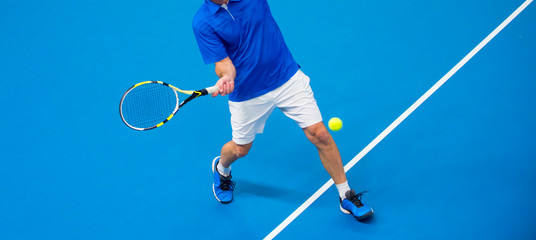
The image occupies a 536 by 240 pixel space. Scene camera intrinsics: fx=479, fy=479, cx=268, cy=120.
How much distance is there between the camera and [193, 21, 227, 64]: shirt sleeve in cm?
327

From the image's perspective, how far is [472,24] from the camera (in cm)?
559

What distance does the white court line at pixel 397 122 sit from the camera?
3.91 m

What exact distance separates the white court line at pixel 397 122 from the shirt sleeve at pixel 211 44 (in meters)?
1.48

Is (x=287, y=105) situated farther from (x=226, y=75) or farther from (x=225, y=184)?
(x=225, y=184)

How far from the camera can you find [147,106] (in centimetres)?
389

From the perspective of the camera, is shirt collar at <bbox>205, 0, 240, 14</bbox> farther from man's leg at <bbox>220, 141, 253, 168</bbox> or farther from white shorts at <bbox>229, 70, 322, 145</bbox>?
man's leg at <bbox>220, 141, 253, 168</bbox>

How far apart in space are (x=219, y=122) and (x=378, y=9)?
2577mm

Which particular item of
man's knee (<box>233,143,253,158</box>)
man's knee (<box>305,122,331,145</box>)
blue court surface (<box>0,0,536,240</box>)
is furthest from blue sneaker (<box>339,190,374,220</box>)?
man's knee (<box>233,143,253,158</box>)

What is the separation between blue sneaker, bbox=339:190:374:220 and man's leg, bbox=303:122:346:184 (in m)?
0.14

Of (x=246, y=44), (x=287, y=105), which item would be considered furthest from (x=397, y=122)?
(x=246, y=44)

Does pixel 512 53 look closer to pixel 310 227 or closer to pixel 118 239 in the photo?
pixel 310 227

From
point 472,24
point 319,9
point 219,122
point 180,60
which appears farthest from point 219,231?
point 472,24

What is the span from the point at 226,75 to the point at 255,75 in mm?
306

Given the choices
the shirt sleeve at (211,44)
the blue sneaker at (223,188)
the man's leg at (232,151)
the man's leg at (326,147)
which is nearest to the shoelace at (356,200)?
the man's leg at (326,147)
